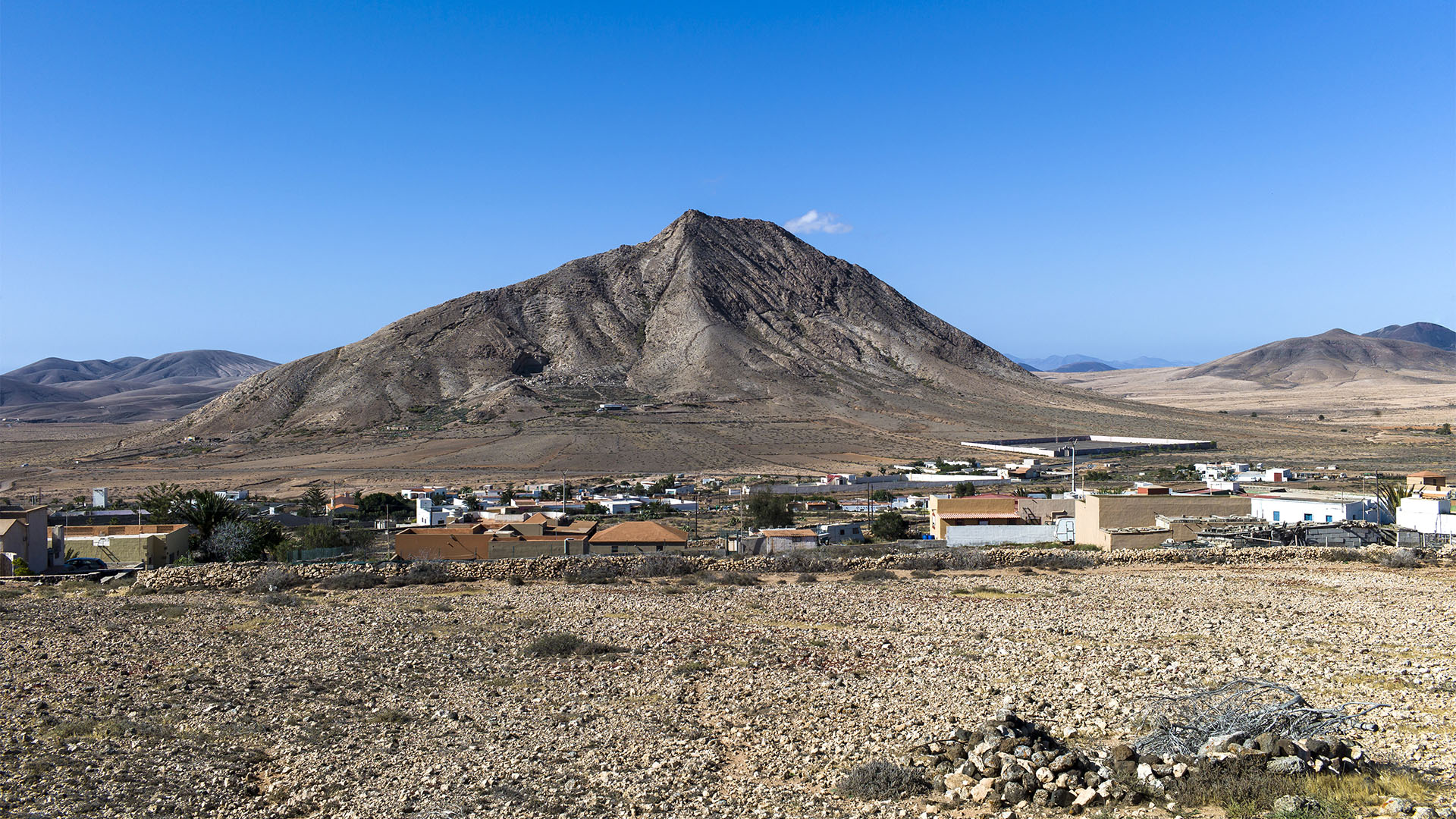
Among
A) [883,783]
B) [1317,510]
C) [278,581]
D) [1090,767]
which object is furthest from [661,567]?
A: [1317,510]

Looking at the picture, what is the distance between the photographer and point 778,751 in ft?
32.3

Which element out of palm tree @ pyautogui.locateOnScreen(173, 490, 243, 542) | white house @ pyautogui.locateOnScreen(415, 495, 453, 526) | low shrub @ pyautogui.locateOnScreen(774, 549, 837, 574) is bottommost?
white house @ pyautogui.locateOnScreen(415, 495, 453, 526)

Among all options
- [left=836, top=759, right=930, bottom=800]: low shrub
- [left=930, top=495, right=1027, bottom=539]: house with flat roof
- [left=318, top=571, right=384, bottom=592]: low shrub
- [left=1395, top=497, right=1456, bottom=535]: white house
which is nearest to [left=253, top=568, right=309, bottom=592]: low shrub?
[left=318, top=571, right=384, bottom=592]: low shrub

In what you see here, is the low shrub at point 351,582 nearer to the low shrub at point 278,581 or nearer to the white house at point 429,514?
the low shrub at point 278,581

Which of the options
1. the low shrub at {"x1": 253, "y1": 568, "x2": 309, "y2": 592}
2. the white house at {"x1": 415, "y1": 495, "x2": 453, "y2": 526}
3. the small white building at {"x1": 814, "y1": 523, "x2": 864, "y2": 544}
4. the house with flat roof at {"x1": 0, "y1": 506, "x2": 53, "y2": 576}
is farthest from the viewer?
the white house at {"x1": 415, "y1": 495, "x2": 453, "y2": 526}

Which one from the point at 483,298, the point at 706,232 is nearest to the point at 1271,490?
the point at 483,298

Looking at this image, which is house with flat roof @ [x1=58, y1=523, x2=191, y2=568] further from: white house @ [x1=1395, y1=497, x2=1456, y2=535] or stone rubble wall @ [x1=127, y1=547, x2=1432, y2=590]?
white house @ [x1=1395, y1=497, x2=1456, y2=535]

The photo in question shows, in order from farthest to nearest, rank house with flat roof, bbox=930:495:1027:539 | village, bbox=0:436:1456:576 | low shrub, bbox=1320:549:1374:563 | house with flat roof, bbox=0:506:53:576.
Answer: house with flat roof, bbox=930:495:1027:539, village, bbox=0:436:1456:576, low shrub, bbox=1320:549:1374:563, house with flat roof, bbox=0:506:53:576

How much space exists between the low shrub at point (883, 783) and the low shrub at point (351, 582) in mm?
15428

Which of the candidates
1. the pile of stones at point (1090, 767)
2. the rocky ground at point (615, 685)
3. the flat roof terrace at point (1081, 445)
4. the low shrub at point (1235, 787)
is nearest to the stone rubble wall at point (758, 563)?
the rocky ground at point (615, 685)

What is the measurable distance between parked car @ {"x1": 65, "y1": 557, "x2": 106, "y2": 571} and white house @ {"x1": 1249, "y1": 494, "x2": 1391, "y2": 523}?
3390 cm

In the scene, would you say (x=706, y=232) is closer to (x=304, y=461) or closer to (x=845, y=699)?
(x=304, y=461)

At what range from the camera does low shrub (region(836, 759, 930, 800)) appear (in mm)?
8461

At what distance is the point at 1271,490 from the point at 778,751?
43.7 m
